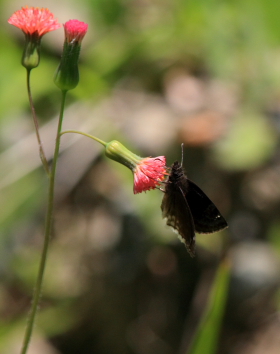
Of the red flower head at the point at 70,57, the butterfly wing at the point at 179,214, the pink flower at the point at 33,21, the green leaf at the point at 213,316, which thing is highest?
the pink flower at the point at 33,21

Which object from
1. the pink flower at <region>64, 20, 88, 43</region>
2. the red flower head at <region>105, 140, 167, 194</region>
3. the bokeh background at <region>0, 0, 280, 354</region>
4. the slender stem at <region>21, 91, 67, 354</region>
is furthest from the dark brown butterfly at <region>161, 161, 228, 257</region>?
the bokeh background at <region>0, 0, 280, 354</region>

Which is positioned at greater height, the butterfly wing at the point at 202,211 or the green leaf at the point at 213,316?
the butterfly wing at the point at 202,211

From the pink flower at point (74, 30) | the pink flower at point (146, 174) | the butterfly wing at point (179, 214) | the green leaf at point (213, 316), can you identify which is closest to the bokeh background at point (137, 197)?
the green leaf at point (213, 316)

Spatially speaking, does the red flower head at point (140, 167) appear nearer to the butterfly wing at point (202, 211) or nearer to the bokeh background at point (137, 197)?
the butterfly wing at point (202, 211)

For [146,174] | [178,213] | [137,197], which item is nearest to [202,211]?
[178,213]

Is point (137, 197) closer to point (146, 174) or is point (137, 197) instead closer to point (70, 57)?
point (146, 174)

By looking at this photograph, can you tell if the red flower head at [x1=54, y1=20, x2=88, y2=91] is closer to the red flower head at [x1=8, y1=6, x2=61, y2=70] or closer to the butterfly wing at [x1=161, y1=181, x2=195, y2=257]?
the red flower head at [x1=8, y1=6, x2=61, y2=70]
